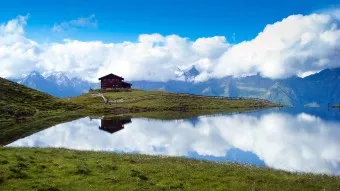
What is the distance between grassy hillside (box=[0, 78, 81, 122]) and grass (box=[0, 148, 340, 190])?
76224mm

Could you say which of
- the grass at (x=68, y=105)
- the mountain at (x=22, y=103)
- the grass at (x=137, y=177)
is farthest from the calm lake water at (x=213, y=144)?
the grass at (x=68, y=105)

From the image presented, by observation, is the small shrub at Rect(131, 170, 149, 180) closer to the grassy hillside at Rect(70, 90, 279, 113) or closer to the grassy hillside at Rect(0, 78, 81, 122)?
the grassy hillside at Rect(0, 78, 81, 122)

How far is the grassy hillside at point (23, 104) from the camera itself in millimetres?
114562

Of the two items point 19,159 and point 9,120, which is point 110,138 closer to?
point 19,159

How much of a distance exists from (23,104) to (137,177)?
373ft

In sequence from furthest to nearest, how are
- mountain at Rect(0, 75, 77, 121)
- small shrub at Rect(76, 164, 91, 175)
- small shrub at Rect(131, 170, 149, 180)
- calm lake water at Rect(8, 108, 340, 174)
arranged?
mountain at Rect(0, 75, 77, 121), calm lake water at Rect(8, 108, 340, 174), small shrub at Rect(76, 164, 91, 175), small shrub at Rect(131, 170, 149, 180)

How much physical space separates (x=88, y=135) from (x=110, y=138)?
7583 millimetres

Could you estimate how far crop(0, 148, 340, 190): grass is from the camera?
28.7 meters

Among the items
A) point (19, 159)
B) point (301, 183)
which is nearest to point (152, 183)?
point (301, 183)

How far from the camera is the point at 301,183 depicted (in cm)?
3025

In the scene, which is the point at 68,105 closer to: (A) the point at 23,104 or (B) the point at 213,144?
(A) the point at 23,104

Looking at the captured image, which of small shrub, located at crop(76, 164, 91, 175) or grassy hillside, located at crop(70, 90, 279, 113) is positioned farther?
grassy hillside, located at crop(70, 90, 279, 113)

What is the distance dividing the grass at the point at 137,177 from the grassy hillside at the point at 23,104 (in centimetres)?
7622

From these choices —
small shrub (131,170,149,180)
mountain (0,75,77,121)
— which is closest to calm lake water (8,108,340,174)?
small shrub (131,170,149,180)
